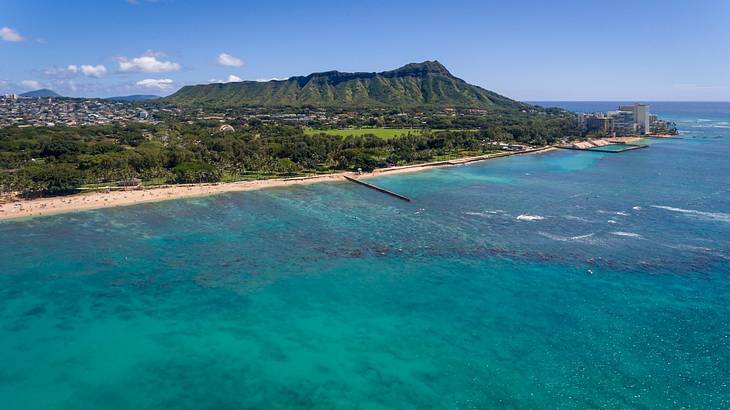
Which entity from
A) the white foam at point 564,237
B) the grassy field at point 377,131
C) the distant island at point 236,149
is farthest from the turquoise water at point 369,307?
the grassy field at point 377,131

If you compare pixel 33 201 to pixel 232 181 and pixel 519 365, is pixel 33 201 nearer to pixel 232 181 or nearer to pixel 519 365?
pixel 232 181

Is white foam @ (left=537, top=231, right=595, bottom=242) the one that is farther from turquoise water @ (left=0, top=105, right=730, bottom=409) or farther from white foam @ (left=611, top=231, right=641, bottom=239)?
white foam @ (left=611, top=231, right=641, bottom=239)

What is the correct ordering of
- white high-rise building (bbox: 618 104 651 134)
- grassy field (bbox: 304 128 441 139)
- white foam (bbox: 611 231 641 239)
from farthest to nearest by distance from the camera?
white high-rise building (bbox: 618 104 651 134) → grassy field (bbox: 304 128 441 139) → white foam (bbox: 611 231 641 239)

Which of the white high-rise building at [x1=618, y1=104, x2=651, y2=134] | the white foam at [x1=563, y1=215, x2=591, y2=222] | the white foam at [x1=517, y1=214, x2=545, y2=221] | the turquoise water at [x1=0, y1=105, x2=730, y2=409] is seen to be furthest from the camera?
the white high-rise building at [x1=618, y1=104, x2=651, y2=134]

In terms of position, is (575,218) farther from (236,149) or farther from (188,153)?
(188,153)

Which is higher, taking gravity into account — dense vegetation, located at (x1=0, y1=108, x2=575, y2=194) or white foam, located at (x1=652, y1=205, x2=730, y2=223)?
dense vegetation, located at (x1=0, y1=108, x2=575, y2=194)

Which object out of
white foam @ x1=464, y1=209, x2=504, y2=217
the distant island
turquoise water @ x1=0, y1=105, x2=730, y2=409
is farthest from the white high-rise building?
white foam @ x1=464, y1=209, x2=504, y2=217

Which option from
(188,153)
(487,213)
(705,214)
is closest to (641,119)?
(705,214)
